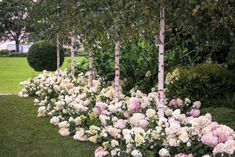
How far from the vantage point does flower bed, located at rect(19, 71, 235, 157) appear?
18.4 ft

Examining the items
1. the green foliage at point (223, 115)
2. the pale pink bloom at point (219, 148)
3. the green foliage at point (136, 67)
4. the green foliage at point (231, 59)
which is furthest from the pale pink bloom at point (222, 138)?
the green foliage at point (136, 67)

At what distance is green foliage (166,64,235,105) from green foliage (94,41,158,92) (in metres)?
1.27

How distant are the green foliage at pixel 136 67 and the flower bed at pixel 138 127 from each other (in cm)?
91

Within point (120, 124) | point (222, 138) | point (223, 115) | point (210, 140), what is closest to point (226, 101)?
point (223, 115)

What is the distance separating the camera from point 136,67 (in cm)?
1132

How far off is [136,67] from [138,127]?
4.81 meters

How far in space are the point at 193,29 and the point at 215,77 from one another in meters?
2.50

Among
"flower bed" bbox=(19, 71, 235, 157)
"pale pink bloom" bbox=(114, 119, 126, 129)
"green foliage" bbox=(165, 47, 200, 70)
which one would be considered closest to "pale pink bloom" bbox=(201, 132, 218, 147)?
"flower bed" bbox=(19, 71, 235, 157)

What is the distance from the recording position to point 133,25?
7.22 metres

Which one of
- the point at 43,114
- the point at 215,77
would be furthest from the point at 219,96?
the point at 43,114

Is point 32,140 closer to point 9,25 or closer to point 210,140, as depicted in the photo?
A: point 210,140

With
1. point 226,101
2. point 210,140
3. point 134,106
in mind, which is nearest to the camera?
point 210,140

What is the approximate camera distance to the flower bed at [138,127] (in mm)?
5594

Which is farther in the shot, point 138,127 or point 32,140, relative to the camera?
point 32,140
